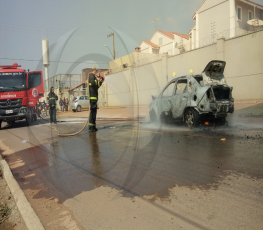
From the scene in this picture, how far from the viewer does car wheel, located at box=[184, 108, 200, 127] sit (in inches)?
294

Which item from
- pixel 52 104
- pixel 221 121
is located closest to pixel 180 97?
pixel 221 121

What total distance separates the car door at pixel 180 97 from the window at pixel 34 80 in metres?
9.07

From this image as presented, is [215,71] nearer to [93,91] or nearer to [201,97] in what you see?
[201,97]

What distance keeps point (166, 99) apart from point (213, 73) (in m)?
1.90

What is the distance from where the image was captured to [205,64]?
55.6 feet

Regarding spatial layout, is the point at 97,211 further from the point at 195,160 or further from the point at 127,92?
the point at 127,92

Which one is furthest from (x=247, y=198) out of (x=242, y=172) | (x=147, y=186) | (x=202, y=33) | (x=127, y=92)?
(x=202, y=33)

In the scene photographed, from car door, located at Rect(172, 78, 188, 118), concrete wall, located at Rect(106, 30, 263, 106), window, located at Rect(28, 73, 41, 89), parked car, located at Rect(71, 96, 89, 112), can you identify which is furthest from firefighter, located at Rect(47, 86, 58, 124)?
parked car, located at Rect(71, 96, 89, 112)

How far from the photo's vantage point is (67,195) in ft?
10.6

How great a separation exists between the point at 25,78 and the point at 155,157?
36.4ft

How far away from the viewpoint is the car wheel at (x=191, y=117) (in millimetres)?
7465

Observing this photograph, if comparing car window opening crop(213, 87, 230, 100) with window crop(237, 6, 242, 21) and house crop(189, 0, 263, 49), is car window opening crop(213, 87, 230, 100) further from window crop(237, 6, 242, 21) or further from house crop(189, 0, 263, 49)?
window crop(237, 6, 242, 21)

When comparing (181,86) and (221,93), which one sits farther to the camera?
(181,86)

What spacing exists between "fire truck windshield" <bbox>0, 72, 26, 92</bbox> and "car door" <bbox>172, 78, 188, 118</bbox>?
29.0 feet
